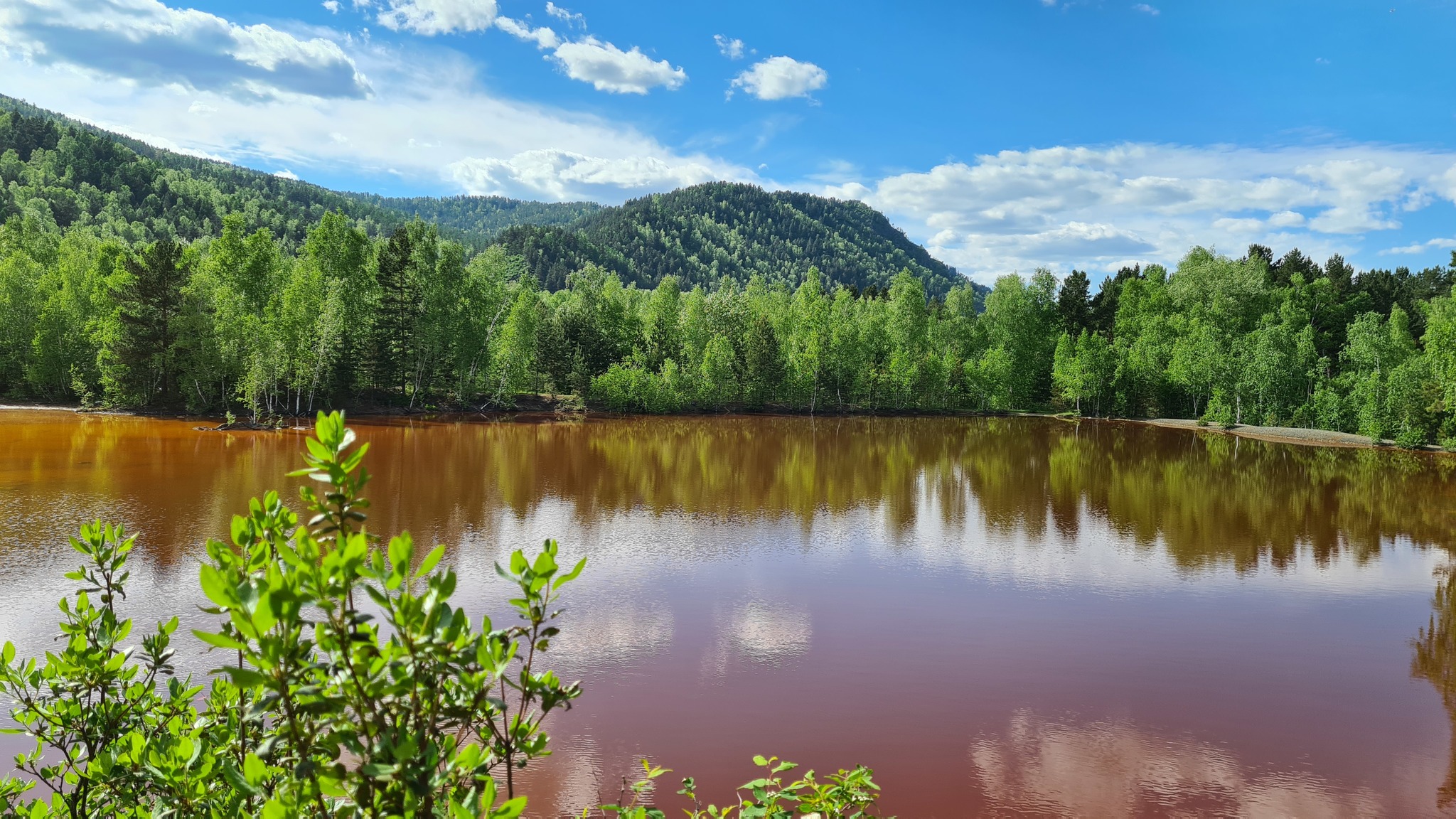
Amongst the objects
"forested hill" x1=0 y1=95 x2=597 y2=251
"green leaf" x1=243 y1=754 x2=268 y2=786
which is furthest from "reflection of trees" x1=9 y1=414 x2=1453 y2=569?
"forested hill" x1=0 y1=95 x2=597 y2=251

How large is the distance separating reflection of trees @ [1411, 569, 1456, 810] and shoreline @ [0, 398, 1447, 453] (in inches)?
1484

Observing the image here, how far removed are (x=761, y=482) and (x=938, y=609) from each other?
50.9ft

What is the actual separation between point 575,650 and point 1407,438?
5428 cm

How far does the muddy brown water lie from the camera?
377 inches

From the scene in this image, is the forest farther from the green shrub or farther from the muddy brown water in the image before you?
the green shrub

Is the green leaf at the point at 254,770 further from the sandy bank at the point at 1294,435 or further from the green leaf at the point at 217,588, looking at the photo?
the sandy bank at the point at 1294,435

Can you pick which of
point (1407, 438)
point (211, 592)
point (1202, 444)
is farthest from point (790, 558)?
point (1407, 438)

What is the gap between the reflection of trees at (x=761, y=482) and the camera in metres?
21.8

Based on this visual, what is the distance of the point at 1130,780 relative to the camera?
933cm

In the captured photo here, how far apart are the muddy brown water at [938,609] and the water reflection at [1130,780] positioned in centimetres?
5


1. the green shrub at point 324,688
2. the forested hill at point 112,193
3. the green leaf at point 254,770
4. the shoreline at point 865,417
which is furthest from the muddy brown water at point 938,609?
the forested hill at point 112,193

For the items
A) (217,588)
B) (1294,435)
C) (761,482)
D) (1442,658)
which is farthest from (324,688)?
(1294,435)

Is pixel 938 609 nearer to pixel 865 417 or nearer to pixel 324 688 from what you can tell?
pixel 324 688

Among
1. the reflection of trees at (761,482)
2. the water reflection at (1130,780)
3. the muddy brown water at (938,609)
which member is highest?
the reflection of trees at (761,482)
